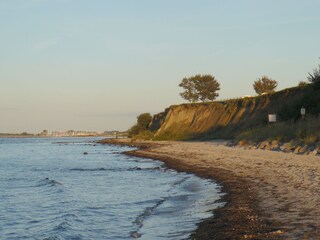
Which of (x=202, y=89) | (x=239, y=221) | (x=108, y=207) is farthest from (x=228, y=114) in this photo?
(x=239, y=221)

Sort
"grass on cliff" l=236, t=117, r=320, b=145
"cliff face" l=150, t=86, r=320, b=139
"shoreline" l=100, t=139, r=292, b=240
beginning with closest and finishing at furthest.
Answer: "shoreline" l=100, t=139, r=292, b=240 → "grass on cliff" l=236, t=117, r=320, b=145 → "cliff face" l=150, t=86, r=320, b=139

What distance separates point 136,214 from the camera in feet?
44.1

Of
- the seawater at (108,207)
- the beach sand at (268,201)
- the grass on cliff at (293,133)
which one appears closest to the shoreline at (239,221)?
the beach sand at (268,201)

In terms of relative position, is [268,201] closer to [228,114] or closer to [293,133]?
[293,133]

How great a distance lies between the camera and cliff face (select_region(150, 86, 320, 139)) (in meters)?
43.6

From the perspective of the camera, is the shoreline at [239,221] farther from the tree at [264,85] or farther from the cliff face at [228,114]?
the tree at [264,85]

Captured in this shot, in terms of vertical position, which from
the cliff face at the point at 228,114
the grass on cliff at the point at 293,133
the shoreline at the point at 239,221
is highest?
A: the cliff face at the point at 228,114

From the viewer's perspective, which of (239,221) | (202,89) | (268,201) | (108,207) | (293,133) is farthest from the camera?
(202,89)

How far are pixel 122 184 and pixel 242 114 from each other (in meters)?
37.2

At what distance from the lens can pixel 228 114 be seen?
202 feet

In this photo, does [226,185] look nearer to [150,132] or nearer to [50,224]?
[50,224]

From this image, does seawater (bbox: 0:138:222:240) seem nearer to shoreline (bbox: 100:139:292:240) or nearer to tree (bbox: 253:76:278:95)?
shoreline (bbox: 100:139:292:240)

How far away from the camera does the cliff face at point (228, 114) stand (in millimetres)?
43594

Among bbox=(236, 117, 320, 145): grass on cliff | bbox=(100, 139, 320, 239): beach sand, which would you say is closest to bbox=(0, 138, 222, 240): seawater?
bbox=(100, 139, 320, 239): beach sand
